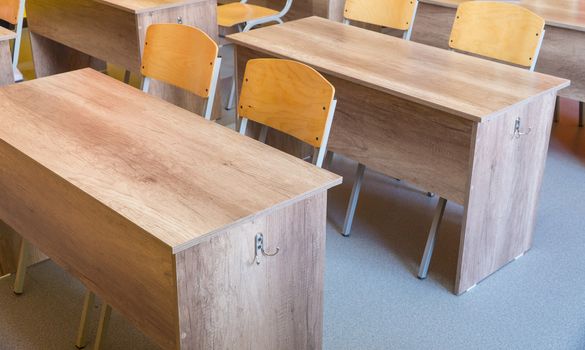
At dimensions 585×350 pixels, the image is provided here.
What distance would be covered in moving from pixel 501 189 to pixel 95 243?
1422mm

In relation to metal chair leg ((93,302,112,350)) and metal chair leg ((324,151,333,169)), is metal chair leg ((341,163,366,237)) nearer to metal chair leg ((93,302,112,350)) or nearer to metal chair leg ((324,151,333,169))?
metal chair leg ((324,151,333,169))

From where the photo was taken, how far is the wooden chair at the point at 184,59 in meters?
2.65

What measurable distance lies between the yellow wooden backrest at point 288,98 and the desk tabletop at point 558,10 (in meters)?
1.66

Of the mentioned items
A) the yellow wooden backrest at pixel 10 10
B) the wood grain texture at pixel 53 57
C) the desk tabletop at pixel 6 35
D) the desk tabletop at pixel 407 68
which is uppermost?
the desk tabletop at pixel 407 68

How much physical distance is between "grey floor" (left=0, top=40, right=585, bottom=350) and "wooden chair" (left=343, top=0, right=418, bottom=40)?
0.84m

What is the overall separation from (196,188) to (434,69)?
4.24 ft

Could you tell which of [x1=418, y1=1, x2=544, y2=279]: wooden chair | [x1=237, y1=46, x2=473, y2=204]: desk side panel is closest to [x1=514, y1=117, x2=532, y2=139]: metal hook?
[x1=237, y1=46, x2=473, y2=204]: desk side panel

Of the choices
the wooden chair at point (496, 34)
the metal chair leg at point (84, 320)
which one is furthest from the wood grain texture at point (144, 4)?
the metal chair leg at point (84, 320)

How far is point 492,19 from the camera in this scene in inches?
125

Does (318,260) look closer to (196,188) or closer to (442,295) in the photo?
(196,188)

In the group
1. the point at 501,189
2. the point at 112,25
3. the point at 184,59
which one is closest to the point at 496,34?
the point at 501,189

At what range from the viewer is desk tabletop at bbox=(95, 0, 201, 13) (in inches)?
143

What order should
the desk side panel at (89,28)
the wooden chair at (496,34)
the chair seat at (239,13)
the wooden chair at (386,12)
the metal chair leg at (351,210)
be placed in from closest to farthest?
the wooden chair at (496,34), the metal chair leg at (351,210), the wooden chair at (386,12), the desk side panel at (89,28), the chair seat at (239,13)

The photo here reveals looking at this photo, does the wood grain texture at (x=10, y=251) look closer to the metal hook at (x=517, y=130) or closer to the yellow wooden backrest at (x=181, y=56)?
the yellow wooden backrest at (x=181, y=56)
